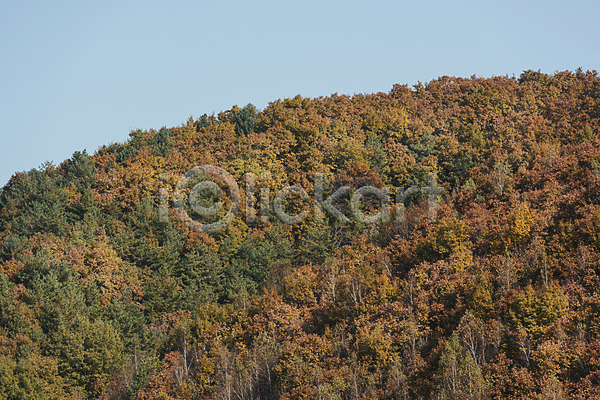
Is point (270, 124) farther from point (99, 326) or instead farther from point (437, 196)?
point (99, 326)

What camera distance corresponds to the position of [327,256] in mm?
94812

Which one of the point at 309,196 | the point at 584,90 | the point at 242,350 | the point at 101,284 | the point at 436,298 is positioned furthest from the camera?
the point at 584,90

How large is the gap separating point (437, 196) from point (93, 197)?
43.8 meters

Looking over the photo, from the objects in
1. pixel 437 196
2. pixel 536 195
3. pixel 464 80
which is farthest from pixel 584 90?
pixel 536 195

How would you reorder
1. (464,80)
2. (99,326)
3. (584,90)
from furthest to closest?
1. (464,80)
2. (584,90)
3. (99,326)

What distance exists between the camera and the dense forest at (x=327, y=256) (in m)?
66.4

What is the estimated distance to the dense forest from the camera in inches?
2613

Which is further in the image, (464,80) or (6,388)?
(464,80)

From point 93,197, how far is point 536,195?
5613cm

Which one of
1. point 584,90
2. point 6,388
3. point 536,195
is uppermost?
point 584,90

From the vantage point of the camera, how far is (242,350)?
80875mm

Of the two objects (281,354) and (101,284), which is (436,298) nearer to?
(281,354)

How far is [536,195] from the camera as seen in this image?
83.8m

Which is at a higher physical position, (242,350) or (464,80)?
(464,80)
